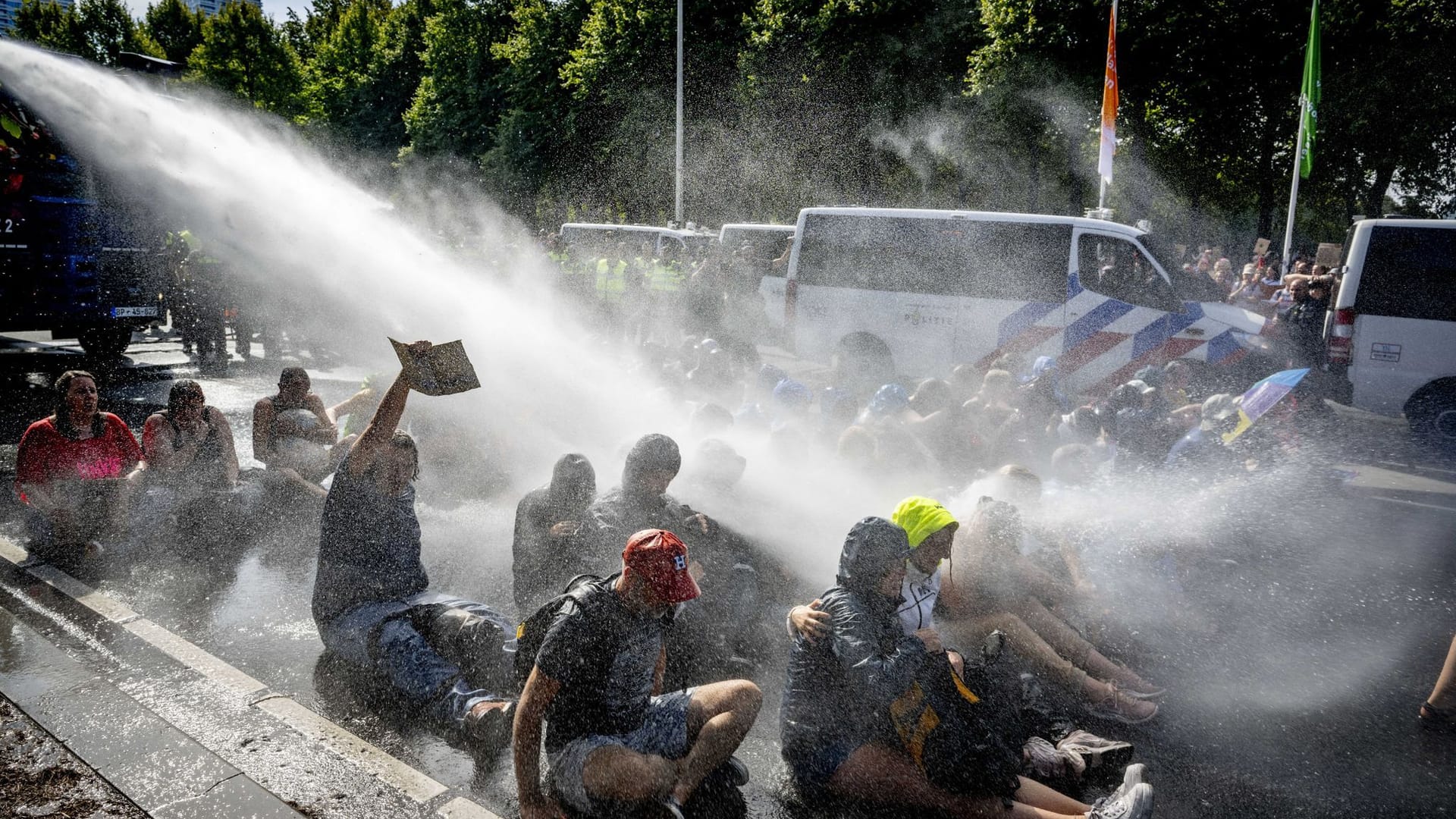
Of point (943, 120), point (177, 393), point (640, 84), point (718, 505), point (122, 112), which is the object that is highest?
point (640, 84)

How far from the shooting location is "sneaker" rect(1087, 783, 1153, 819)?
115 inches

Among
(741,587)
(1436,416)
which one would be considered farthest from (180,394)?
(1436,416)

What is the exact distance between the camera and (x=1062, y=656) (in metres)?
4.29

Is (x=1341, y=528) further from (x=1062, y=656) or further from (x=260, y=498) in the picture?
(x=260, y=498)

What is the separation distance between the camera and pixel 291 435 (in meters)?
6.46

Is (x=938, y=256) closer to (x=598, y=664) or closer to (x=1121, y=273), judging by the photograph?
(x=1121, y=273)

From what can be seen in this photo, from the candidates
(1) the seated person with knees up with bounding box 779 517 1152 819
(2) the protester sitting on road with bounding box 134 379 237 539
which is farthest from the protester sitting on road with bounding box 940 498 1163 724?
(2) the protester sitting on road with bounding box 134 379 237 539

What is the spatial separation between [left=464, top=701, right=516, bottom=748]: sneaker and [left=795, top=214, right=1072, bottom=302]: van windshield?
7601 millimetres

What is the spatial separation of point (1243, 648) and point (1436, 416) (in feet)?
20.7

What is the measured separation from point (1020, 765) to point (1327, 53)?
19343mm

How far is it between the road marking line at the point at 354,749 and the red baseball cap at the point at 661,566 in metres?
1.09

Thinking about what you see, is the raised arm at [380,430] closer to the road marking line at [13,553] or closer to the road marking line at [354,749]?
the road marking line at [354,749]

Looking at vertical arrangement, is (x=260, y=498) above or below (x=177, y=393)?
below

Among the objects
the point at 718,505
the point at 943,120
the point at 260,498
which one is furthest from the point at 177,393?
the point at 943,120
